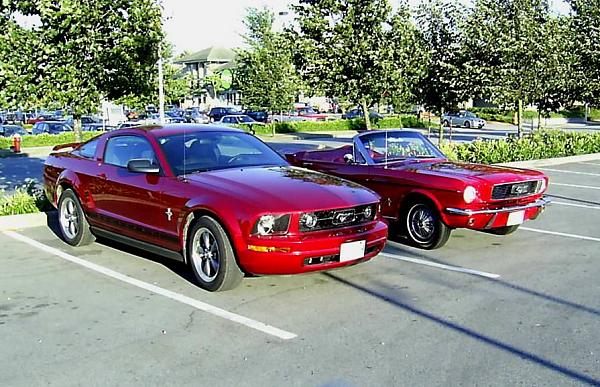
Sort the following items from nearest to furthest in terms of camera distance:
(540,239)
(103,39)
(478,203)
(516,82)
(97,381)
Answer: (97,381) < (478,203) < (540,239) < (103,39) < (516,82)

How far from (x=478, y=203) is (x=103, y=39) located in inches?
273

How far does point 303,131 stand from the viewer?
42.9 metres

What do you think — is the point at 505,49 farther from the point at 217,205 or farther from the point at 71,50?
the point at 217,205

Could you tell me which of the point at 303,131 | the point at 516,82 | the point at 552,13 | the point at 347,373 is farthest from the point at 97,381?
the point at 303,131

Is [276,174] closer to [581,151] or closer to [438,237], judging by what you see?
[438,237]

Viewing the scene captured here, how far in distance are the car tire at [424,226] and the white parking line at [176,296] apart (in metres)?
3.21

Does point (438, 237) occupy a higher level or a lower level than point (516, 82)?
lower

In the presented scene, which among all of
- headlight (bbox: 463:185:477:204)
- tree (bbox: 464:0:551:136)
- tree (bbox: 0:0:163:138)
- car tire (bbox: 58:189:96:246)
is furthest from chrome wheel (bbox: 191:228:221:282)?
tree (bbox: 464:0:551:136)

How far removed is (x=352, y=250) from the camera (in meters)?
6.29

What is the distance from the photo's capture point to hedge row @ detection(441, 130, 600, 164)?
17.9 m

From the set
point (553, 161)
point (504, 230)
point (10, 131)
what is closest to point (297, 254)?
point (504, 230)

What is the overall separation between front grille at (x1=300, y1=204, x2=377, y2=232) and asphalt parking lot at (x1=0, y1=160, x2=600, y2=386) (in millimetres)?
619

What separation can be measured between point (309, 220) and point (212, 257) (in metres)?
1.00

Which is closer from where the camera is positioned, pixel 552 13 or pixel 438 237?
pixel 438 237
